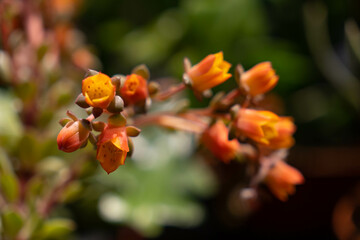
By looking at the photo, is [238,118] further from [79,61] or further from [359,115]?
[359,115]

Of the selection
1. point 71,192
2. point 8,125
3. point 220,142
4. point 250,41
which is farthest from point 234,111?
point 250,41

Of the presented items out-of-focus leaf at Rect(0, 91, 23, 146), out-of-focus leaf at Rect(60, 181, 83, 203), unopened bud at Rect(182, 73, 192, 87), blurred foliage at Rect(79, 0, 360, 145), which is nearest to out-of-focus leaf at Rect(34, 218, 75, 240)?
out-of-focus leaf at Rect(60, 181, 83, 203)

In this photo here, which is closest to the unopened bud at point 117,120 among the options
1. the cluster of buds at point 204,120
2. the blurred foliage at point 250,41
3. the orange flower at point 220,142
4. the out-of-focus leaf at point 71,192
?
the cluster of buds at point 204,120

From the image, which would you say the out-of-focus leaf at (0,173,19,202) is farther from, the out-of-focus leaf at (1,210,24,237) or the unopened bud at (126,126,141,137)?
the unopened bud at (126,126,141,137)

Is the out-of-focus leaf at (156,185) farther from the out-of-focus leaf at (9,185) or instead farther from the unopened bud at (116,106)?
the unopened bud at (116,106)

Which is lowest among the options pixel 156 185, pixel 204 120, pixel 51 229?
pixel 156 185

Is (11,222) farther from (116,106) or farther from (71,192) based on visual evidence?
(116,106)

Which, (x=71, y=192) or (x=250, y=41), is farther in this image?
(x=250, y=41)
